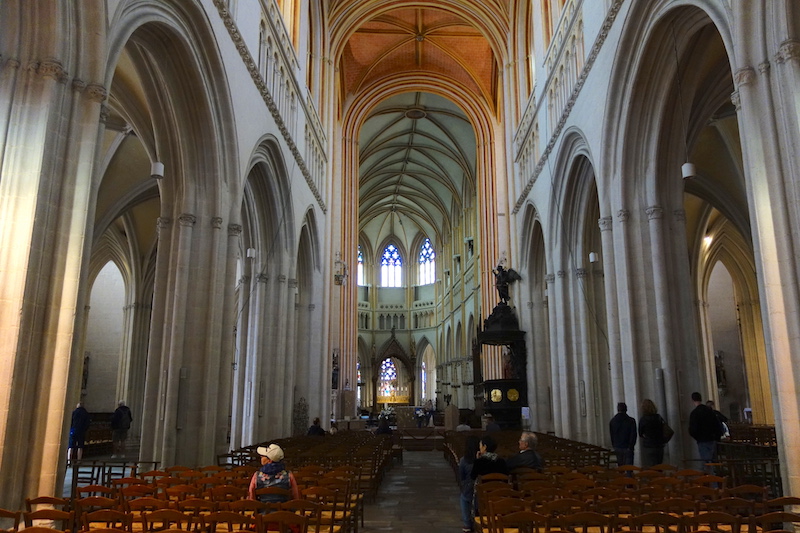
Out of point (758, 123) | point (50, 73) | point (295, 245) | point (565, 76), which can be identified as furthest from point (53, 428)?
point (565, 76)

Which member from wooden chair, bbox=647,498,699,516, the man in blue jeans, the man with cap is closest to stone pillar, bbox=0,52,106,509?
the man with cap

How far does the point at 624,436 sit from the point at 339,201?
763 inches

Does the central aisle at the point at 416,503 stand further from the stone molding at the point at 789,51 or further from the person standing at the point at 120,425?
the person standing at the point at 120,425

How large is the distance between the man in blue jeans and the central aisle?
3.82 m

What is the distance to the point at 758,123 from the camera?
750 cm

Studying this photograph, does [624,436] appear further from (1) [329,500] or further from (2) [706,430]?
(1) [329,500]

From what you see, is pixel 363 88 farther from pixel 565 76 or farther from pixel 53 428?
pixel 53 428

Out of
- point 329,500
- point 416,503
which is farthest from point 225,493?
point 416,503

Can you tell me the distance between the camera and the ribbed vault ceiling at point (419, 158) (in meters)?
35.3

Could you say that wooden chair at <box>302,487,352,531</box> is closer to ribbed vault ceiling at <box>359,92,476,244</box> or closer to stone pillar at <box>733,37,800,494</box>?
stone pillar at <box>733,37,800,494</box>

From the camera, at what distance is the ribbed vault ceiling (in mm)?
A: 35312

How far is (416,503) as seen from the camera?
9961 mm

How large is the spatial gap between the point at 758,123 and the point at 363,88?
25734mm

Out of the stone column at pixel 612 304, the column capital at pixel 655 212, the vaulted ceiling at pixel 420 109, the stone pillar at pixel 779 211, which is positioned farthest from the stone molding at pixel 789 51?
the vaulted ceiling at pixel 420 109
